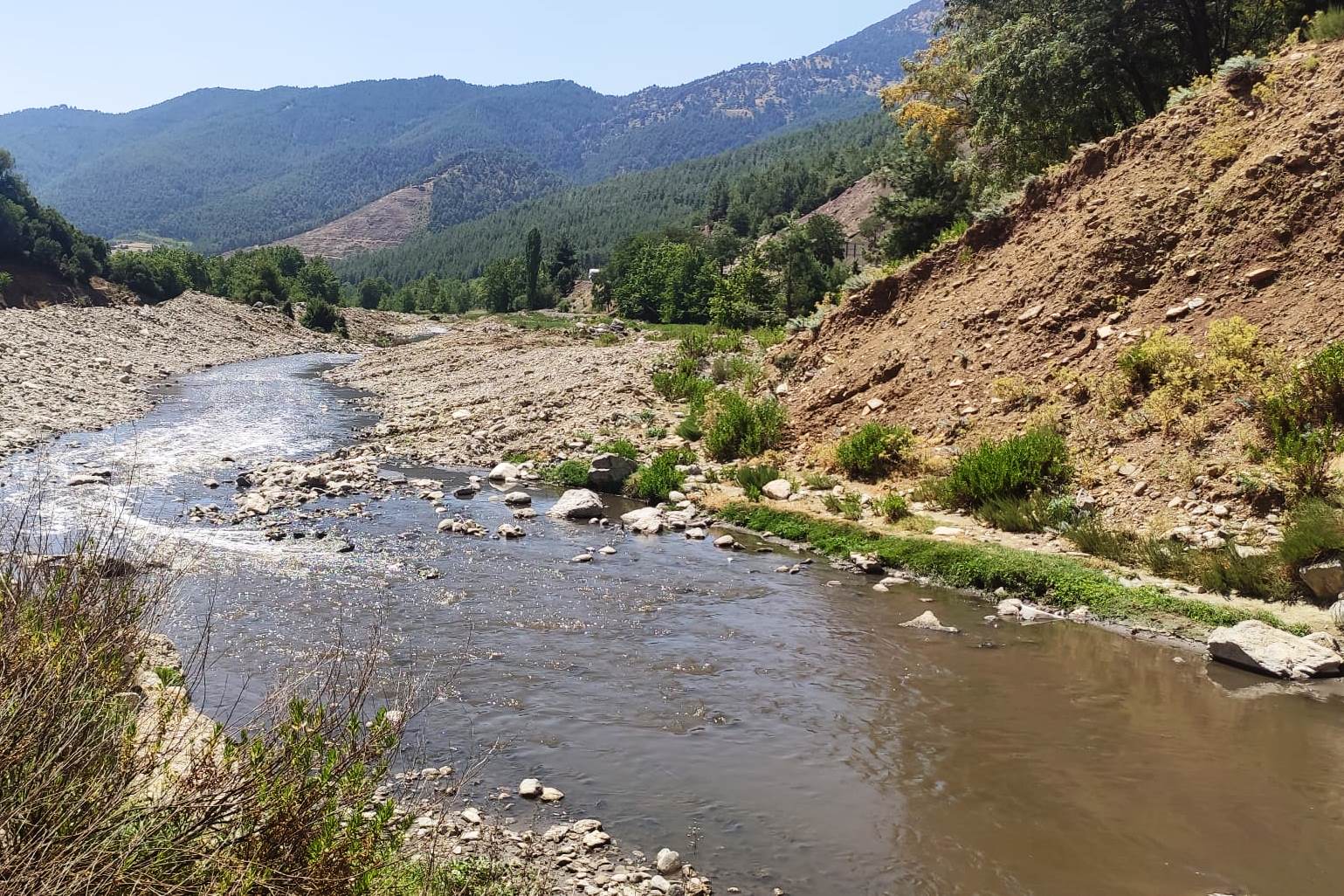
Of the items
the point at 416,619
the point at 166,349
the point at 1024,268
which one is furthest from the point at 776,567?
the point at 166,349

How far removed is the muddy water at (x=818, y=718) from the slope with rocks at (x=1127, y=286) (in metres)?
5.22

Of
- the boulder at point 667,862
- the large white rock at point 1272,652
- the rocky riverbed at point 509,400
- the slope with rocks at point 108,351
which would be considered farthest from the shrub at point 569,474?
the boulder at point 667,862

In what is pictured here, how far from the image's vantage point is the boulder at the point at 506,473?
22.5 metres

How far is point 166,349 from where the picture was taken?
5303cm

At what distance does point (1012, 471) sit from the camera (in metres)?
16.5

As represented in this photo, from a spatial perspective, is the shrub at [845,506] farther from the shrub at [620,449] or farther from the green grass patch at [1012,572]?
the shrub at [620,449]

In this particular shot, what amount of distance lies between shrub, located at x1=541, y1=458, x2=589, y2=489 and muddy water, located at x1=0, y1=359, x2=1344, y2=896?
5544mm

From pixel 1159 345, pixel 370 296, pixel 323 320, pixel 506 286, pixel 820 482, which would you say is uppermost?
pixel 1159 345

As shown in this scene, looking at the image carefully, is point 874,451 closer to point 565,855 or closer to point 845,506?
point 845,506

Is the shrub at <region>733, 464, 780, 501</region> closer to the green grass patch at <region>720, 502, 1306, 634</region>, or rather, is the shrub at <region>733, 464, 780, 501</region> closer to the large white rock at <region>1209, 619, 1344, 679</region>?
the green grass patch at <region>720, 502, 1306, 634</region>

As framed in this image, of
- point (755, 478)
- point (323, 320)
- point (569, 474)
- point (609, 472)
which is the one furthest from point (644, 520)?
point (323, 320)

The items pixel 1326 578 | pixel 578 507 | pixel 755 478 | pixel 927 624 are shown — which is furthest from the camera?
pixel 755 478

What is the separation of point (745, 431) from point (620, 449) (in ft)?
10.0

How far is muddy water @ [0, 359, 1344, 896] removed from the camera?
729 cm
